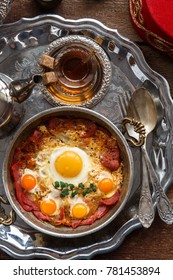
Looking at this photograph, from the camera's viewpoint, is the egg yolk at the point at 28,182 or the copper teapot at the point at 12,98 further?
the egg yolk at the point at 28,182

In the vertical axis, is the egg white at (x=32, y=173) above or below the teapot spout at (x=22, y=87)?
below

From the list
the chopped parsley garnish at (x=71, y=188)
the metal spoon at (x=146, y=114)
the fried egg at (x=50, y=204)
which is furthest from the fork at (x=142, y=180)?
the fried egg at (x=50, y=204)

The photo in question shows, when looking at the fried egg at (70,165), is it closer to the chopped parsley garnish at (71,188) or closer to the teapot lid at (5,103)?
the chopped parsley garnish at (71,188)

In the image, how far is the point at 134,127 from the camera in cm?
192

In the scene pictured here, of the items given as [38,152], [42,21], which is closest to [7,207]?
[38,152]

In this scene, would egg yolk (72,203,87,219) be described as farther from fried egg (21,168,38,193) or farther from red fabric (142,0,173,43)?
red fabric (142,0,173,43)

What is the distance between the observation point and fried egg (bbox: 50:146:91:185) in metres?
1.94

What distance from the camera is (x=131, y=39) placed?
201 centimetres

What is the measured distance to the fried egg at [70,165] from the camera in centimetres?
194

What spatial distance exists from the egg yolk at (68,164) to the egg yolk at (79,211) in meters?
0.11

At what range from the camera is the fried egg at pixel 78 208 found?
1.94m

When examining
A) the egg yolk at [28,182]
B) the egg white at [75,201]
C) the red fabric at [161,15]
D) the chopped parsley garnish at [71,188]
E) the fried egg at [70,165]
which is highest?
the red fabric at [161,15]

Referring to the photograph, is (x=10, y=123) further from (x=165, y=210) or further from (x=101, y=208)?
(x=165, y=210)
